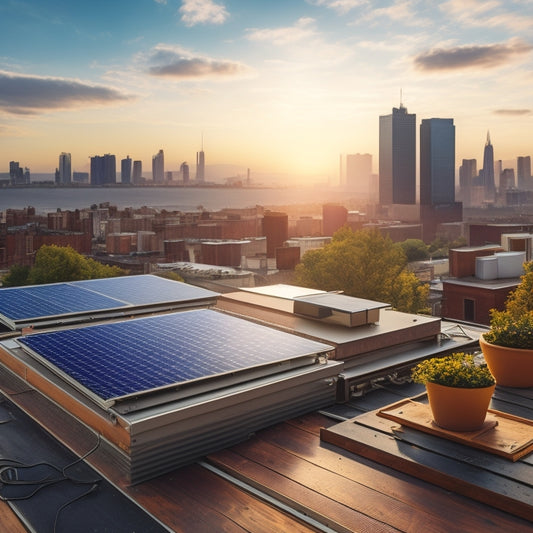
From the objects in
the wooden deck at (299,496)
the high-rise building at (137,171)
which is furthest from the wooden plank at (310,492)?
the high-rise building at (137,171)

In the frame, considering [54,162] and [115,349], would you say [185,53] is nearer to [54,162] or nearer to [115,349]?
[115,349]

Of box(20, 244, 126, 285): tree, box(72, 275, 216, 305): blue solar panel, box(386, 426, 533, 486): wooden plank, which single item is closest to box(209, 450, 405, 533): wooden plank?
box(386, 426, 533, 486): wooden plank

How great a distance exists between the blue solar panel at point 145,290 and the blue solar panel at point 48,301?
287 millimetres

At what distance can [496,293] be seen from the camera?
3159cm

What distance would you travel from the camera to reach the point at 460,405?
4992 millimetres

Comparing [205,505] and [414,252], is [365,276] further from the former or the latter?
[414,252]

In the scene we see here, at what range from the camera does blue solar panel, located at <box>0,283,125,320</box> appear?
335 inches

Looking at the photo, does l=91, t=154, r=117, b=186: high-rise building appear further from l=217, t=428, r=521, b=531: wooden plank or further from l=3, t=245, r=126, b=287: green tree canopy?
l=217, t=428, r=521, b=531: wooden plank

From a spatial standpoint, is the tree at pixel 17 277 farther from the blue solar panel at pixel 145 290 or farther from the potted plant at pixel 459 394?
the potted plant at pixel 459 394

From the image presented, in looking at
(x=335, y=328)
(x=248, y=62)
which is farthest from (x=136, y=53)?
(x=335, y=328)

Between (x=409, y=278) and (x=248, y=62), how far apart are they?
118ft

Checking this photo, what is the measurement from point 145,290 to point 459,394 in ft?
21.6

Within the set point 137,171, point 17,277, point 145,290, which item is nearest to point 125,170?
point 137,171

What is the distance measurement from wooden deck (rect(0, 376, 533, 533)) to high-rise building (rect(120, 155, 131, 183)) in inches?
7484
